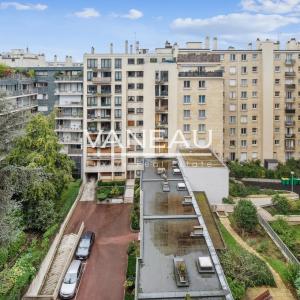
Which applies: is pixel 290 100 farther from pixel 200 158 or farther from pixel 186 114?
pixel 200 158

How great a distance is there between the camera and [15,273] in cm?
2562

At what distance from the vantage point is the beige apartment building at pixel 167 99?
60.1 metres

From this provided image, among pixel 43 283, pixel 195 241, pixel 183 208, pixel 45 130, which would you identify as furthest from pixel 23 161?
pixel 195 241

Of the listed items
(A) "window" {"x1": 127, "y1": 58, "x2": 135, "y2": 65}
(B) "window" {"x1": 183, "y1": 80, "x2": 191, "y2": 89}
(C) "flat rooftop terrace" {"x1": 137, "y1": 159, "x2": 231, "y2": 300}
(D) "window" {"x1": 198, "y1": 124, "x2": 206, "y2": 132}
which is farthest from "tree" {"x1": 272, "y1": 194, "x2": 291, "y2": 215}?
(A) "window" {"x1": 127, "y1": 58, "x2": 135, "y2": 65}

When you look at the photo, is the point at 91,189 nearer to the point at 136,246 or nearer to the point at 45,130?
the point at 45,130

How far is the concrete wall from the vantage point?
46.1m

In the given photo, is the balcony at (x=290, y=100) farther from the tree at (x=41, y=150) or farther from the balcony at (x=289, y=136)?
the tree at (x=41, y=150)

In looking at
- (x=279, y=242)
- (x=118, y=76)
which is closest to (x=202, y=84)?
(x=118, y=76)

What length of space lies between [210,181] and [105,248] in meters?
12.6

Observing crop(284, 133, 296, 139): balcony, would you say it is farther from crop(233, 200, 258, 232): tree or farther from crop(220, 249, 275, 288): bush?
crop(220, 249, 275, 288): bush

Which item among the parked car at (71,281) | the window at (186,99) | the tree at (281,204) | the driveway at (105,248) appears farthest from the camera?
the window at (186,99)

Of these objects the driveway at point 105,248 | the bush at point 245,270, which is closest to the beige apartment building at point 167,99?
the driveway at point 105,248

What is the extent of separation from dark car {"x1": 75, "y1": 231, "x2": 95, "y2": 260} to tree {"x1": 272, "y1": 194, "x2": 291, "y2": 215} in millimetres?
19595

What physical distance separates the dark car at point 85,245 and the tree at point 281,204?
19595 mm
